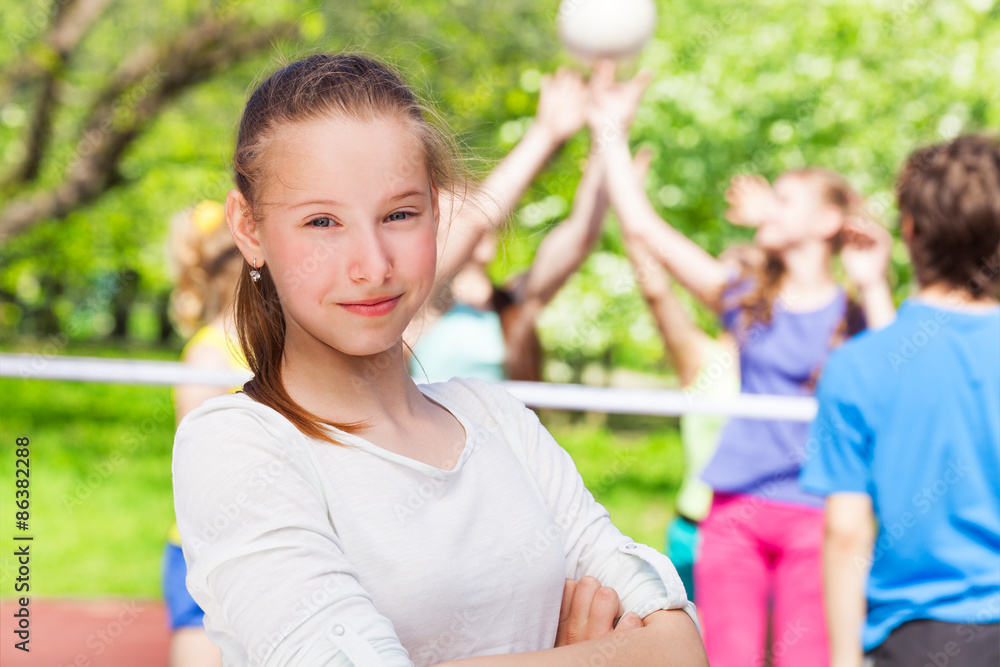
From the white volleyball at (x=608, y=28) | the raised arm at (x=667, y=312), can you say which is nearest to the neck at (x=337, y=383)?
the raised arm at (x=667, y=312)

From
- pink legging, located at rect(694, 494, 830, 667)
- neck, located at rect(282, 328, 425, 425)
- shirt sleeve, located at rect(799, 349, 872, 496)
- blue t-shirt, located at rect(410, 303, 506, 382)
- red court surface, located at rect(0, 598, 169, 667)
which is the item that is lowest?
red court surface, located at rect(0, 598, 169, 667)

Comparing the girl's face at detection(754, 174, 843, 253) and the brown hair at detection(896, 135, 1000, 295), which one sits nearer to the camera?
the brown hair at detection(896, 135, 1000, 295)

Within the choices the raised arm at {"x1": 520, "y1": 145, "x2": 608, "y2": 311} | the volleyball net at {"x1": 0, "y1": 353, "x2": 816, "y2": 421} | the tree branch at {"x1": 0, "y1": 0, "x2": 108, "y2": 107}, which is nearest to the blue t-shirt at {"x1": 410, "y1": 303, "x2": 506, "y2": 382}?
the volleyball net at {"x1": 0, "y1": 353, "x2": 816, "y2": 421}

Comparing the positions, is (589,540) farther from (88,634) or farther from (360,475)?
(88,634)

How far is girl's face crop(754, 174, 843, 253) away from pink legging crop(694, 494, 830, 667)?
3.55ft

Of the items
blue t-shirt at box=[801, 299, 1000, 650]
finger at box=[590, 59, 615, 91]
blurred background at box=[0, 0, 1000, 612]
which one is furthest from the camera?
blurred background at box=[0, 0, 1000, 612]

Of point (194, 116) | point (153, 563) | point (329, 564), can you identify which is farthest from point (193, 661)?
point (194, 116)

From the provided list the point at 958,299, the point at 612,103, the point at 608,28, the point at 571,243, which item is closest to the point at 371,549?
the point at 958,299

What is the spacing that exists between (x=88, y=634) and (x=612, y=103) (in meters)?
4.16

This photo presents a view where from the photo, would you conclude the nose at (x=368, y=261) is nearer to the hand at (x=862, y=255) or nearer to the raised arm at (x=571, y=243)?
the raised arm at (x=571, y=243)

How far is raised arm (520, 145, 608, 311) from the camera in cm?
406

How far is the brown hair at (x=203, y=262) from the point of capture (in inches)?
134

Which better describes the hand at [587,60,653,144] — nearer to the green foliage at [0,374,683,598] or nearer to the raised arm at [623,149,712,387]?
the raised arm at [623,149,712,387]

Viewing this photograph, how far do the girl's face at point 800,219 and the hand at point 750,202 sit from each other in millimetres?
67
